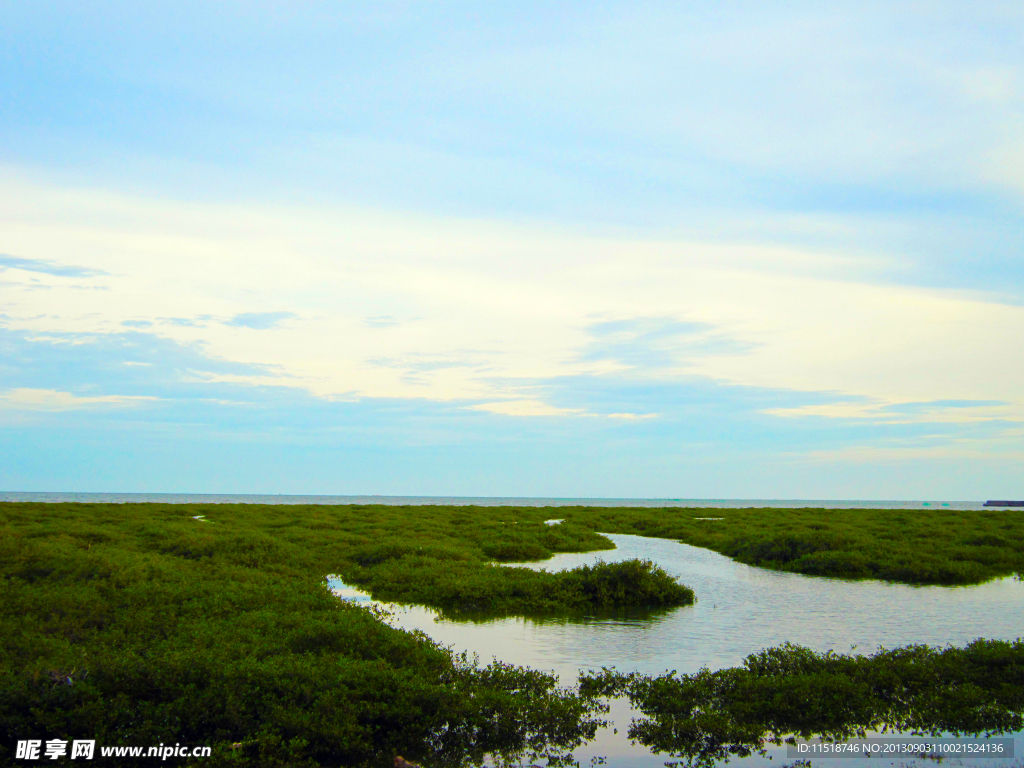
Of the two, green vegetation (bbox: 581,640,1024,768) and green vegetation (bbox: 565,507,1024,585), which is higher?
green vegetation (bbox: 581,640,1024,768)

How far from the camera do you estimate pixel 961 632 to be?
15.8 meters

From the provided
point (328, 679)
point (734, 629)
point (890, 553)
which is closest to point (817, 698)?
point (734, 629)

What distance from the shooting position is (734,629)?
16047 millimetres

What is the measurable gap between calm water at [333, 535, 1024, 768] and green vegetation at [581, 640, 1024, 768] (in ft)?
1.72

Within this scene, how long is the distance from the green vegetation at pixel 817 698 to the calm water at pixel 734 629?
53 centimetres

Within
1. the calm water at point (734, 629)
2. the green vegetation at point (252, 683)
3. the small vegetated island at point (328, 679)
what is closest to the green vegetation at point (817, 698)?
the small vegetated island at point (328, 679)

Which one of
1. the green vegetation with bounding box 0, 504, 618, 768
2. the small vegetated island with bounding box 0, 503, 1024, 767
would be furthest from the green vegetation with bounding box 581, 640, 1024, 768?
the green vegetation with bounding box 0, 504, 618, 768

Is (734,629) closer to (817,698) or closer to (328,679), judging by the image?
(817,698)

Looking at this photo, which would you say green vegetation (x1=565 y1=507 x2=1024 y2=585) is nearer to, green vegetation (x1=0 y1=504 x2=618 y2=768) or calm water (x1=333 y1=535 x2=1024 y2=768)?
calm water (x1=333 y1=535 x2=1024 y2=768)

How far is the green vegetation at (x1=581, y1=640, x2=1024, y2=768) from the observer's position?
922 cm

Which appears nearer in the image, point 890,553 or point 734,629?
point 734,629

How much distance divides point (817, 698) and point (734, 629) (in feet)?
19.6

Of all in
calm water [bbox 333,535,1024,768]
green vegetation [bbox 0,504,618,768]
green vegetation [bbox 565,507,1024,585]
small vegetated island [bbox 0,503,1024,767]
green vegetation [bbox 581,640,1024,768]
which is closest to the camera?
green vegetation [bbox 0,504,618,768]

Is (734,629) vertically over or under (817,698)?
under
